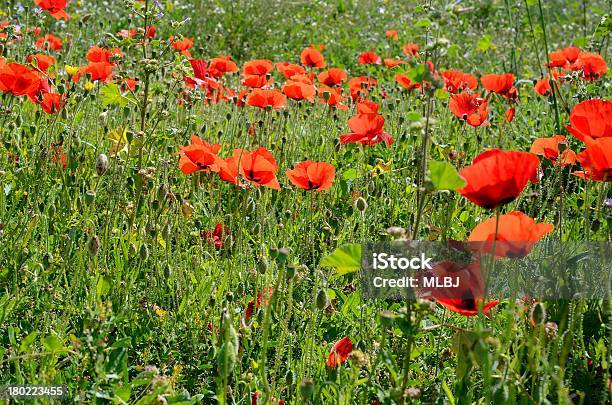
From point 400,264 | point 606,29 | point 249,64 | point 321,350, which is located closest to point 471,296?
point 400,264

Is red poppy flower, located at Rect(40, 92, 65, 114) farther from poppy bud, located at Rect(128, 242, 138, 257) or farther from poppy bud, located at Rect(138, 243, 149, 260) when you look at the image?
poppy bud, located at Rect(138, 243, 149, 260)

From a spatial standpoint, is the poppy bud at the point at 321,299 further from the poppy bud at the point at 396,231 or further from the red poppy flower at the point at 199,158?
the red poppy flower at the point at 199,158

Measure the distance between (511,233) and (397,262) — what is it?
55 cm

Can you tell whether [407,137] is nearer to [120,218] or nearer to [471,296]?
[120,218]

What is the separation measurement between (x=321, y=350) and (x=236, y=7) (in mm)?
7692

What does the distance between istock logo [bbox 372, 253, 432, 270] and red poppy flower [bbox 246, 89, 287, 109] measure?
1.03 m

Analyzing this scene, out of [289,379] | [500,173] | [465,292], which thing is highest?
[500,173]

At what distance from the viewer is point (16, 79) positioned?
8.31 ft

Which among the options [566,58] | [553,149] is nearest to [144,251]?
[553,149]

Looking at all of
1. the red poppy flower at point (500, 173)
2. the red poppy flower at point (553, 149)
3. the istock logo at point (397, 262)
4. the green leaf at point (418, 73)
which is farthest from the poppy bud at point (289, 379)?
the red poppy flower at point (553, 149)

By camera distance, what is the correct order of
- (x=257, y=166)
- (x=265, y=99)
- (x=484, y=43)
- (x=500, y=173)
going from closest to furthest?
(x=500, y=173)
(x=257, y=166)
(x=265, y=99)
(x=484, y=43)

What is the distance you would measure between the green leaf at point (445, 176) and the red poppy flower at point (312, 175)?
3.06 feet

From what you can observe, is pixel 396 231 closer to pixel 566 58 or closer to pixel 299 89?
pixel 299 89

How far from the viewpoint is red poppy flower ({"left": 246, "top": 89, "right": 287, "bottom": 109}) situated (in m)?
2.99
